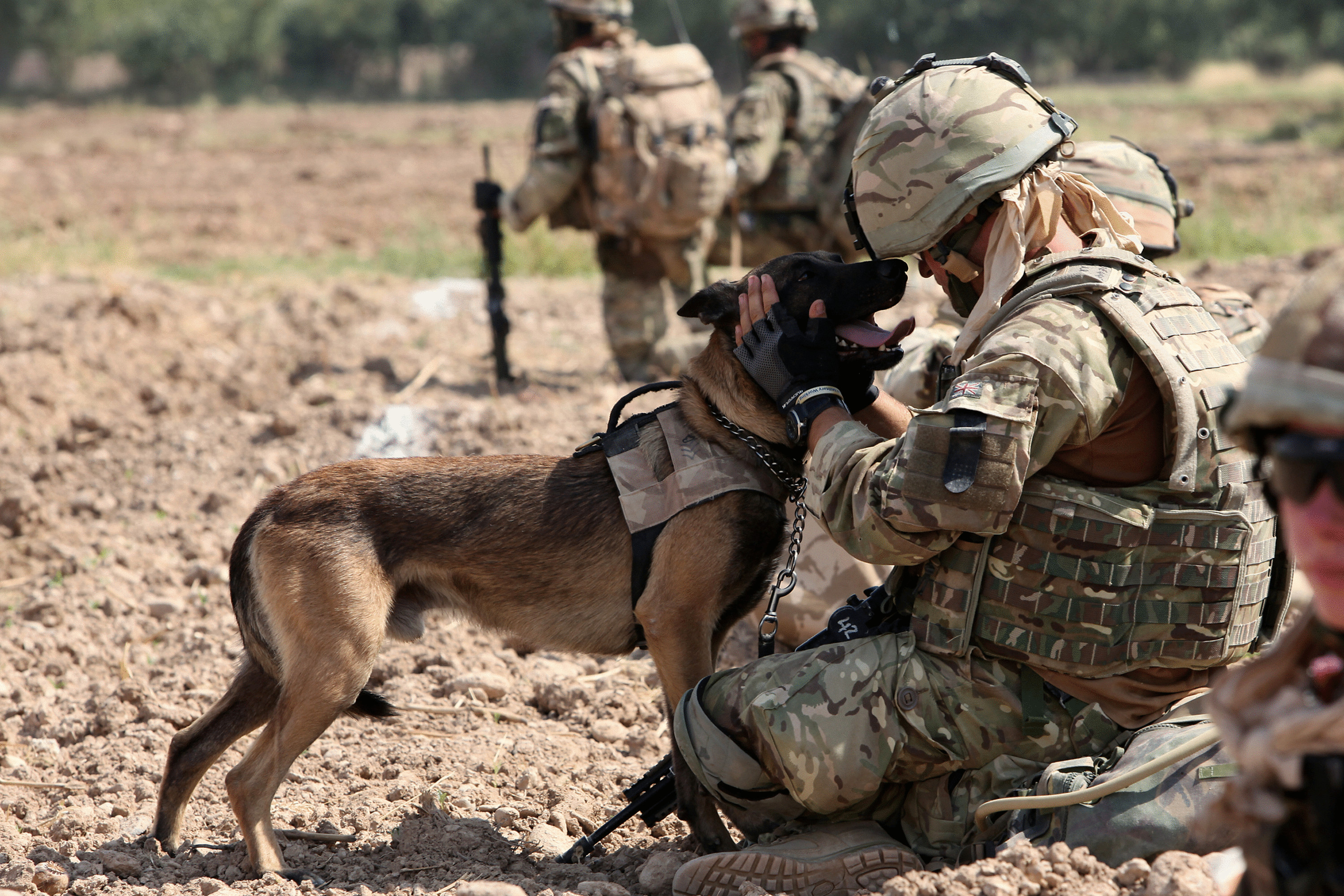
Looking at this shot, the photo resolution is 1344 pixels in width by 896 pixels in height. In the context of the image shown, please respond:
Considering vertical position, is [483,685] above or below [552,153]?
below

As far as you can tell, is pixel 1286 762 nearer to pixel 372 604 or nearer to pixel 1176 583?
pixel 1176 583

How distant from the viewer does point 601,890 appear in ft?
10.4

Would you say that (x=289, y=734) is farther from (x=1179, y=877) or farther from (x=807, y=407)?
(x=1179, y=877)

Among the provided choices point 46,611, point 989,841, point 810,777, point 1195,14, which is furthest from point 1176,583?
point 1195,14

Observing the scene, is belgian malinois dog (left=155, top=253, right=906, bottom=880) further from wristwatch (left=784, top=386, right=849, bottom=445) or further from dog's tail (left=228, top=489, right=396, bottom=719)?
wristwatch (left=784, top=386, right=849, bottom=445)

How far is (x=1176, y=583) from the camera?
2838 millimetres

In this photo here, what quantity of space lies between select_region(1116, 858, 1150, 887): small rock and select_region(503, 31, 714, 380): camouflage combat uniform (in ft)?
18.9

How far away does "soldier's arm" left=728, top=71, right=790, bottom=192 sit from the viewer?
848 centimetres

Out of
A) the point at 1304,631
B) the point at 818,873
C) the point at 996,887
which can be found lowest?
the point at 818,873

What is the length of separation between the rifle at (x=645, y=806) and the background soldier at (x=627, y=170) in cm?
477

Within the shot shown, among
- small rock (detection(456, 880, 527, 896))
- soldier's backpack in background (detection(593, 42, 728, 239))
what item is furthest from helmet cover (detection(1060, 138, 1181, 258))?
soldier's backpack in background (detection(593, 42, 728, 239))

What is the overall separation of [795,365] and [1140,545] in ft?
3.34

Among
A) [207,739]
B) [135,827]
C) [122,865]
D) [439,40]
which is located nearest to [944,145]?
[207,739]

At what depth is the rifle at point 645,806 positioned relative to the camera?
3.50 m
